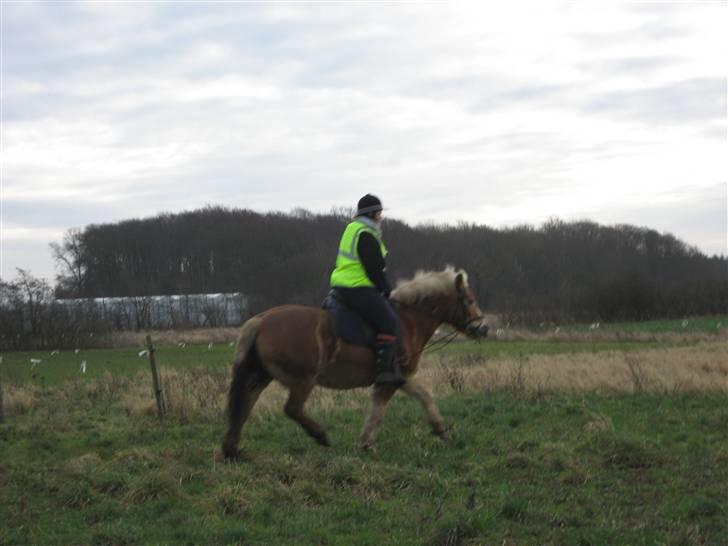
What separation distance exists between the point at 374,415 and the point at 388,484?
6.64 ft

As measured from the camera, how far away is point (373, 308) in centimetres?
955

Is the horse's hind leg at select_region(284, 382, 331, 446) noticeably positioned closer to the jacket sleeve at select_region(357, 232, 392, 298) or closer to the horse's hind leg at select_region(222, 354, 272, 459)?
the horse's hind leg at select_region(222, 354, 272, 459)

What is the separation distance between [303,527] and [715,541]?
109 inches

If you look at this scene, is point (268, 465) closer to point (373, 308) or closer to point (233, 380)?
point (233, 380)

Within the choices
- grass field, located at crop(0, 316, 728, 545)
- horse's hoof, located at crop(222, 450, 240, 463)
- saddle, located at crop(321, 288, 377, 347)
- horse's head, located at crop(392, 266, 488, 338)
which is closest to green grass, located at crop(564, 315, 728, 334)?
grass field, located at crop(0, 316, 728, 545)

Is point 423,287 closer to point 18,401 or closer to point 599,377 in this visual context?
point 599,377

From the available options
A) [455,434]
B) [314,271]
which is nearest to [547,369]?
[455,434]

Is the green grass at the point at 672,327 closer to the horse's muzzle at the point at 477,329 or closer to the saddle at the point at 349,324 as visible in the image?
the horse's muzzle at the point at 477,329

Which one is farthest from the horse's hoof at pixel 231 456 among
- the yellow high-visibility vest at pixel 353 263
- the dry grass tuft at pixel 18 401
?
the dry grass tuft at pixel 18 401

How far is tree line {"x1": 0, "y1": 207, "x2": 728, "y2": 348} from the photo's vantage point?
63500mm

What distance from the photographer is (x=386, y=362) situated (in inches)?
378

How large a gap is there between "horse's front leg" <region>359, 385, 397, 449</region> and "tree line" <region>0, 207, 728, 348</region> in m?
46.0

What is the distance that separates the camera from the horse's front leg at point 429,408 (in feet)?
32.3

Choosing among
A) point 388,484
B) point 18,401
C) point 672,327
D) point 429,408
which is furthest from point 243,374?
point 672,327
